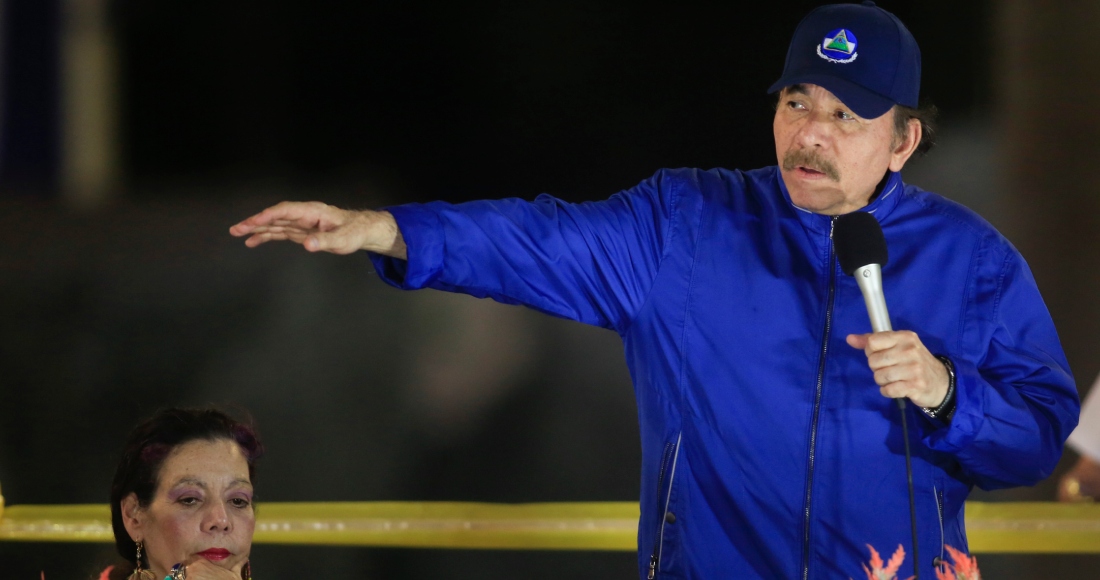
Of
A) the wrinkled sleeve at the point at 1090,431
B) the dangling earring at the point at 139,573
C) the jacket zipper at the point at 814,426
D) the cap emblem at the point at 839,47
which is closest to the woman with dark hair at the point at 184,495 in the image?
the dangling earring at the point at 139,573

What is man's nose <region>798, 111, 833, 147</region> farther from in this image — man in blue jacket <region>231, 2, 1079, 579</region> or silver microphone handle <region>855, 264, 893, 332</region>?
silver microphone handle <region>855, 264, 893, 332</region>

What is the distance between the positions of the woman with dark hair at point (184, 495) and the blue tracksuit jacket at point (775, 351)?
575 mm

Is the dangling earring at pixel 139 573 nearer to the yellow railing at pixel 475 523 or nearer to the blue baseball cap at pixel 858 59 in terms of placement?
the yellow railing at pixel 475 523

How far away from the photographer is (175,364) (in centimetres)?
296

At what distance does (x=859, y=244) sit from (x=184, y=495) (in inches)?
47.2

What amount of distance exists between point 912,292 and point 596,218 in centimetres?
51

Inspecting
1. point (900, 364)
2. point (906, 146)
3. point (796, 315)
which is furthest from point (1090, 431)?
point (900, 364)

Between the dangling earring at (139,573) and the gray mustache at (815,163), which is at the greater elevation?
the gray mustache at (815,163)

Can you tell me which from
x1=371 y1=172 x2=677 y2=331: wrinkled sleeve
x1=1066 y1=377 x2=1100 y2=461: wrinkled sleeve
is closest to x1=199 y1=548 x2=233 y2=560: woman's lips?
x1=371 y1=172 x2=677 y2=331: wrinkled sleeve

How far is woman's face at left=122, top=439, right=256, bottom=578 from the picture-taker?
1.91 meters

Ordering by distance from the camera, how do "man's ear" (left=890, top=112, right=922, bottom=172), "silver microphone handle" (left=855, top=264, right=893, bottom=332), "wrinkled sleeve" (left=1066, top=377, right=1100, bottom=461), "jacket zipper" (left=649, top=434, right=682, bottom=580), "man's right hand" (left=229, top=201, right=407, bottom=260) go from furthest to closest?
1. "wrinkled sleeve" (left=1066, top=377, right=1100, bottom=461)
2. "man's ear" (left=890, top=112, right=922, bottom=172)
3. "jacket zipper" (left=649, top=434, right=682, bottom=580)
4. "man's right hand" (left=229, top=201, right=407, bottom=260)
5. "silver microphone handle" (left=855, top=264, right=893, bottom=332)

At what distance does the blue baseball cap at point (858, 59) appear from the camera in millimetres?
1768

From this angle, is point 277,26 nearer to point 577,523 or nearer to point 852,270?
point 577,523

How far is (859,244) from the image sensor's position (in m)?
1.46
